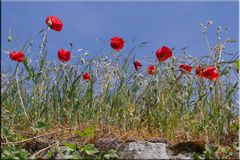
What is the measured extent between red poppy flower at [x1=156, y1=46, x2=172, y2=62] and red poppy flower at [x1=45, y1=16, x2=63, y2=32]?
741mm

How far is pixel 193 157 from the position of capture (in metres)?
2.53

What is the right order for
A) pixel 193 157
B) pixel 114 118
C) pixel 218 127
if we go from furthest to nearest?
pixel 114 118, pixel 218 127, pixel 193 157

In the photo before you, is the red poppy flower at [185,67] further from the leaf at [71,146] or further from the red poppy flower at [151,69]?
the leaf at [71,146]

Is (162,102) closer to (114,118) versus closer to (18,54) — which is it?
(114,118)

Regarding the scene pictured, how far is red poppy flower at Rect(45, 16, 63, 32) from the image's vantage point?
323 cm

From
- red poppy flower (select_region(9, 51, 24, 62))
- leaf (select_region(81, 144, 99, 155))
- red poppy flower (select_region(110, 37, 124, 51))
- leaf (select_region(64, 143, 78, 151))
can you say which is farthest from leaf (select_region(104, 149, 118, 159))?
red poppy flower (select_region(110, 37, 124, 51))

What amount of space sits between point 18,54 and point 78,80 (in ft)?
2.18

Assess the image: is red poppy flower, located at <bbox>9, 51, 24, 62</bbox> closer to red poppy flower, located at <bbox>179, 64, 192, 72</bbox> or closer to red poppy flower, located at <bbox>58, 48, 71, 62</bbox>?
red poppy flower, located at <bbox>58, 48, 71, 62</bbox>

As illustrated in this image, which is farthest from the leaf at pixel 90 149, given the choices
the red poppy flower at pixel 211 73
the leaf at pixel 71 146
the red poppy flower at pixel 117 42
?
the red poppy flower at pixel 117 42

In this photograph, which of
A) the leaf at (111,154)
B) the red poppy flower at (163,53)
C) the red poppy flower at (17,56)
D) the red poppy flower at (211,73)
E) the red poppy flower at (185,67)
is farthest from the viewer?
the red poppy flower at (185,67)

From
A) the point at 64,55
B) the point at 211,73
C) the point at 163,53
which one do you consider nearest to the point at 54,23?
the point at 64,55

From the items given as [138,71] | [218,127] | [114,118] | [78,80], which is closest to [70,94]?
[78,80]

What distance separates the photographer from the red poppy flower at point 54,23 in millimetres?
3230

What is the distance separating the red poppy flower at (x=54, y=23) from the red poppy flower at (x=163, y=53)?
74 centimetres
